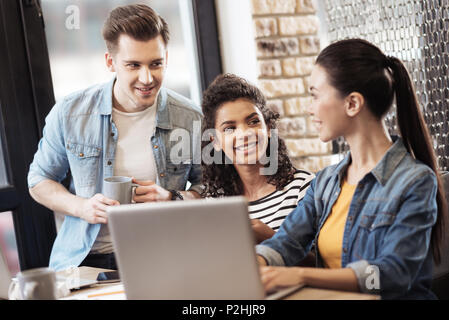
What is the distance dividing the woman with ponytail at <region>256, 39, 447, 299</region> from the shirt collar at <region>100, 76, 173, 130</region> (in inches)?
35.4

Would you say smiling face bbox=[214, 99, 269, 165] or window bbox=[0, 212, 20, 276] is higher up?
smiling face bbox=[214, 99, 269, 165]

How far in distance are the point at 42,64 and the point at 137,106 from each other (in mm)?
525

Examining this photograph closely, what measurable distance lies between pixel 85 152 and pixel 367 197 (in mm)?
1282

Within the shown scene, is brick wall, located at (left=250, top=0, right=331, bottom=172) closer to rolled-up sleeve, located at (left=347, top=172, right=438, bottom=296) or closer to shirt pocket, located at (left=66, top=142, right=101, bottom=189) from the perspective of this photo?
shirt pocket, located at (left=66, top=142, right=101, bottom=189)

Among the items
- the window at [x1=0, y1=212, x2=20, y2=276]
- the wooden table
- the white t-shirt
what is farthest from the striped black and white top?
the window at [x1=0, y1=212, x2=20, y2=276]

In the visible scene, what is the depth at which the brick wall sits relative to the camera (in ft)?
8.85

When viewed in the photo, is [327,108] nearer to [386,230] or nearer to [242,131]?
[386,230]

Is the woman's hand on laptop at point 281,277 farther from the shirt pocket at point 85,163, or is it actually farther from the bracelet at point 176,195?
the shirt pocket at point 85,163

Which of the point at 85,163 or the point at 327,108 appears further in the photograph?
the point at 85,163

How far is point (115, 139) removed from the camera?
2.39m

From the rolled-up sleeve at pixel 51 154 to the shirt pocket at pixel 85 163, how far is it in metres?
0.05

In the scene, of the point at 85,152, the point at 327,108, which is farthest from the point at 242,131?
the point at 85,152

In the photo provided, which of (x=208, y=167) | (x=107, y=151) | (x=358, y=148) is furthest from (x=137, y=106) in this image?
(x=358, y=148)
